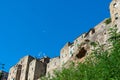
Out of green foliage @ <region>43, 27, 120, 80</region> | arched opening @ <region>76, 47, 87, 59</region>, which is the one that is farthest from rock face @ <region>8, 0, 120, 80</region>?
green foliage @ <region>43, 27, 120, 80</region>

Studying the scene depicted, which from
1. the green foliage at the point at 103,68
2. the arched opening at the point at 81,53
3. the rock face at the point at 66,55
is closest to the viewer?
the green foliage at the point at 103,68

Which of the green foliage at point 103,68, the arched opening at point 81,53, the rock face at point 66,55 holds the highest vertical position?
the rock face at point 66,55

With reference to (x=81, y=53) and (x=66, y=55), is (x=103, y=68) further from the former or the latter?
(x=66, y=55)

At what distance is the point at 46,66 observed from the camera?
241ft

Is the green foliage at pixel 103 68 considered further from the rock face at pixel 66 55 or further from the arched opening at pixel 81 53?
the rock face at pixel 66 55

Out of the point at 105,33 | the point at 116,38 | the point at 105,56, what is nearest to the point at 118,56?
the point at 105,56

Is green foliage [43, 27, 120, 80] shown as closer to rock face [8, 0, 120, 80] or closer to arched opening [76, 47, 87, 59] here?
arched opening [76, 47, 87, 59]

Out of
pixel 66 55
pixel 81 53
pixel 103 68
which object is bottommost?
pixel 103 68

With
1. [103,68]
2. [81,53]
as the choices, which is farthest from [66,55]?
[103,68]

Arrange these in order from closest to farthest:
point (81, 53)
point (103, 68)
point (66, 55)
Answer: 1. point (103, 68)
2. point (81, 53)
3. point (66, 55)

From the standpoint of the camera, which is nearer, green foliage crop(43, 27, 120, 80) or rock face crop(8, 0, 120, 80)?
green foliage crop(43, 27, 120, 80)

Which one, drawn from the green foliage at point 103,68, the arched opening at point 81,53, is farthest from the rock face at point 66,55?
the green foliage at point 103,68

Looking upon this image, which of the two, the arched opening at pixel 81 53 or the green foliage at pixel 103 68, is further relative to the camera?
the arched opening at pixel 81 53

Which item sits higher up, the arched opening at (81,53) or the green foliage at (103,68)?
the arched opening at (81,53)
